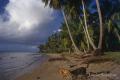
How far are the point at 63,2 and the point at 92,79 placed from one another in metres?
27.0

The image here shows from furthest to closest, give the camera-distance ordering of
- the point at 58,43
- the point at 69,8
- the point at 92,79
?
the point at 58,43 → the point at 69,8 → the point at 92,79

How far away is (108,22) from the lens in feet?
149

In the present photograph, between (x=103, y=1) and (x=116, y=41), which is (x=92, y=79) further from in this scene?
(x=116, y=41)

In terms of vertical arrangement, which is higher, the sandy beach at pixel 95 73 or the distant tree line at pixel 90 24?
the distant tree line at pixel 90 24

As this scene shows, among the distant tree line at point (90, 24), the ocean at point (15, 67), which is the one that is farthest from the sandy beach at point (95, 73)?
the distant tree line at point (90, 24)

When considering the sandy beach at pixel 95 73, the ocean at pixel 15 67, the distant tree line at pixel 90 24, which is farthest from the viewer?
the distant tree line at pixel 90 24

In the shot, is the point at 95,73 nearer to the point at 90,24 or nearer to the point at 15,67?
the point at 15,67

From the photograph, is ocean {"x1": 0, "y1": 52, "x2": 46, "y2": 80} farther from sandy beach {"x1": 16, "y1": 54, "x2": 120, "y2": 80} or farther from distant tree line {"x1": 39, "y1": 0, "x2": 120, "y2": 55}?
distant tree line {"x1": 39, "y1": 0, "x2": 120, "y2": 55}

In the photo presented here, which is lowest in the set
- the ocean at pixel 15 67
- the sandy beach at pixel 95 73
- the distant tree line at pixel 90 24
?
the sandy beach at pixel 95 73

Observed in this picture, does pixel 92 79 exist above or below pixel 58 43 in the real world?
below

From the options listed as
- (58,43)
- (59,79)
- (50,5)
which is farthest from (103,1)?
(58,43)

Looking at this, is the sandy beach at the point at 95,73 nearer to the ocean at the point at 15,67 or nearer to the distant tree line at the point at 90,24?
the ocean at the point at 15,67

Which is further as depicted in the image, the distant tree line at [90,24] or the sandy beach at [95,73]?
the distant tree line at [90,24]

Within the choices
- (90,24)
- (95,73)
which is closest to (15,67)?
(95,73)
